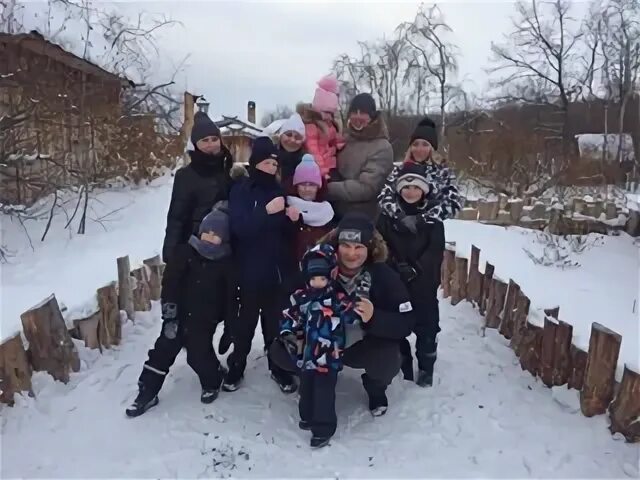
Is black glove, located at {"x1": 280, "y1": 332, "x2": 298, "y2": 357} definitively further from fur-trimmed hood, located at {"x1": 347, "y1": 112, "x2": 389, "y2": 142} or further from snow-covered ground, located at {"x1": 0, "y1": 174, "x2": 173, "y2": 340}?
snow-covered ground, located at {"x1": 0, "y1": 174, "x2": 173, "y2": 340}

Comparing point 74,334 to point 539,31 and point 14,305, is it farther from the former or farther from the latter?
point 539,31

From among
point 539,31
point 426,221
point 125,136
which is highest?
point 539,31

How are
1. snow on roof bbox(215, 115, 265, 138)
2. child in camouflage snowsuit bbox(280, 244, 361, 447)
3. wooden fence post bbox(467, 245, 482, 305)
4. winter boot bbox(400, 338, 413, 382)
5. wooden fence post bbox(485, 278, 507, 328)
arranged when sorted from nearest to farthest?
child in camouflage snowsuit bbox(280, 244, 361, 447) → winter boot bbox(400, 338, 413, 382) → wooden fence post bbox(485, 278, 507, 328) → wooden fence post bbox(467, 245, 482, 305) → snow on roof bbox(215, 115, 265, 138)

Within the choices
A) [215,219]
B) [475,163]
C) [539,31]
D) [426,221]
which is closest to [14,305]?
[215,219]

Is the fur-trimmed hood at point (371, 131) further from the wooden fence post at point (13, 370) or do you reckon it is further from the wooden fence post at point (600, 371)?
the wooden fence post at point (13, 370)

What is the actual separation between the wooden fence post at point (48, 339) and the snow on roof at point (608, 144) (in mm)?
22530

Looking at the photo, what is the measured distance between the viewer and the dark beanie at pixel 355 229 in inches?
141

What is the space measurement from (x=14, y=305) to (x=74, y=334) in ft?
8.80

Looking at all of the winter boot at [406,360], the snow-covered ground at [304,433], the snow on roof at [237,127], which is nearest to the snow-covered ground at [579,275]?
the snow-covered ground at [304,433]

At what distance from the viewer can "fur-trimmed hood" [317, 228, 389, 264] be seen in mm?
3686

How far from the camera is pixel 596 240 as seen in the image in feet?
42.0

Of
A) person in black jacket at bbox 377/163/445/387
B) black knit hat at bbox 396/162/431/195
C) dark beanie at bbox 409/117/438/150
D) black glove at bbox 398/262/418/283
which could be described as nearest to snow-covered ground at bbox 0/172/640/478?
person in black jacket at bbox 377/163/445/387

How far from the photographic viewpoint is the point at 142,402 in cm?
387

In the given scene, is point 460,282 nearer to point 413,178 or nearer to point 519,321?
point 519,321
